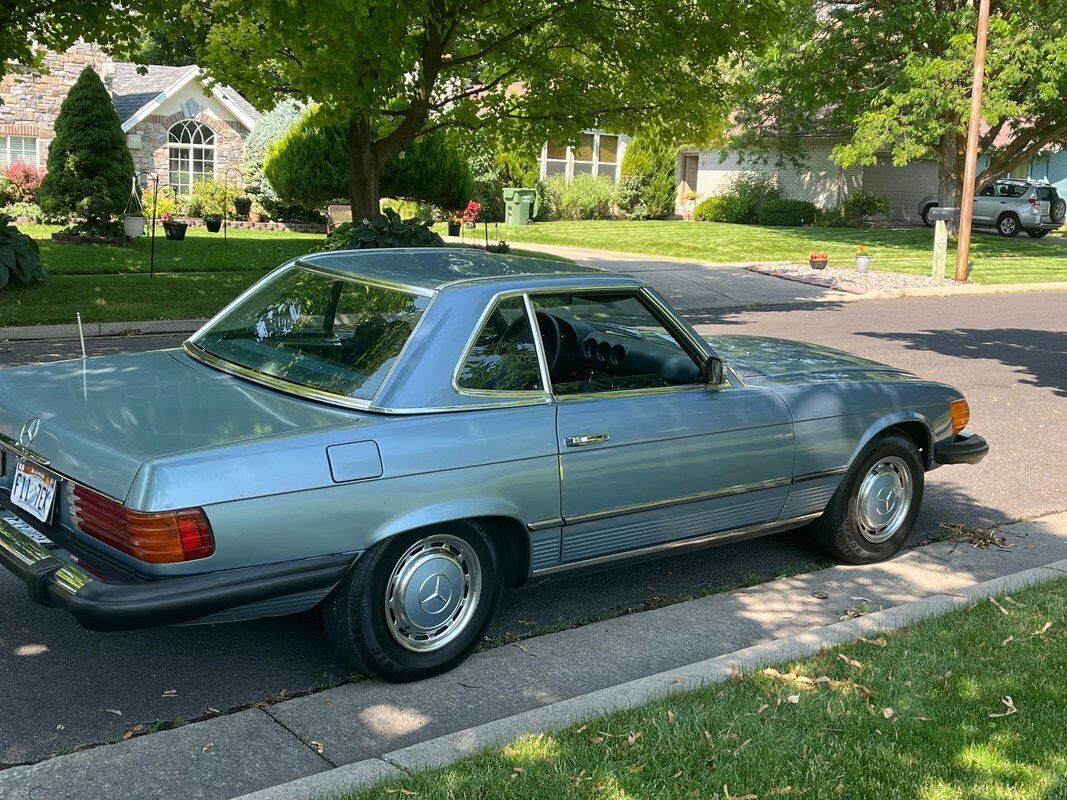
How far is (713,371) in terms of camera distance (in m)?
5.06

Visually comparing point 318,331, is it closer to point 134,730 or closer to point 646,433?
point 646,433

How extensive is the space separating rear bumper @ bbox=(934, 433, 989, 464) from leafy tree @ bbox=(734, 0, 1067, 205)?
23443 mm

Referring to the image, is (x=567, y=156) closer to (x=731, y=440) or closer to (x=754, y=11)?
(x=754, y=11)

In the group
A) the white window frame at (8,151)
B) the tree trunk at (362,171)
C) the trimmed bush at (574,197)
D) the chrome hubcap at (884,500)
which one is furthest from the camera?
the trimmed bush at (574,197)

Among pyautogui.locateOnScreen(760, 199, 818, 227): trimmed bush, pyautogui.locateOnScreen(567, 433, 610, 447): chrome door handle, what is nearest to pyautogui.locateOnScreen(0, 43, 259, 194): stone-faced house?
pyautogui.locateOnScreen(760, 199, 818, 227): trimmed bush

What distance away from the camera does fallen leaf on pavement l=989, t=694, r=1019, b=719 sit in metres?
3.91

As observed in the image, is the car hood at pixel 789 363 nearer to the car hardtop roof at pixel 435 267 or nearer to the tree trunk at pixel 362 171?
the car hardtop roof at pixel 435 267

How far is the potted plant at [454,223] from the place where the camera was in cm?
3053

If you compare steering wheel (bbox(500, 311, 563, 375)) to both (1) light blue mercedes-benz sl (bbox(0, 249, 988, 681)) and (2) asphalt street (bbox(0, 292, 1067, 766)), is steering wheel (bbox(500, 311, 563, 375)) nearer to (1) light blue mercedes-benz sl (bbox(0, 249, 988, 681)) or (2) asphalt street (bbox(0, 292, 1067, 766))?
(1) light blue mercedes-benz sl (bbox(0, 249, 988, 681))

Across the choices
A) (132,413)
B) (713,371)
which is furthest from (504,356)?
(132,413)

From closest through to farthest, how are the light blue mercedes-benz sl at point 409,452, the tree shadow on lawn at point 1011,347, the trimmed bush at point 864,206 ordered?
the light blue mercedes-benz sl at point 409,452 < the tree shadow on lawn at point 1011,347 < the trimmed bush at point 864,206

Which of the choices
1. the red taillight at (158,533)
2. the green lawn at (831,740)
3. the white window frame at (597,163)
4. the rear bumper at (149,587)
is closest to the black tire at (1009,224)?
the white window frame at (597,163)

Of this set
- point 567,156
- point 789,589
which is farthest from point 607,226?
point 789,589

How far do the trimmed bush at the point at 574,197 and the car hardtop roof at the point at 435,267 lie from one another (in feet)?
113
